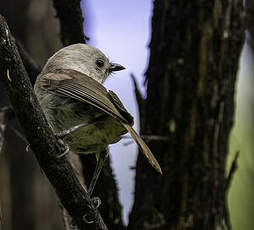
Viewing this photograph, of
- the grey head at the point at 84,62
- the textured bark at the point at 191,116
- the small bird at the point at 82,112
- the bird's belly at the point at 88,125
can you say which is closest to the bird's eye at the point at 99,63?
the grey head at the point at 84,62

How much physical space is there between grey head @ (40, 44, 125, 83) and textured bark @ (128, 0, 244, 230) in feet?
1.65

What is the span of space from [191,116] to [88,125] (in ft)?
3.88

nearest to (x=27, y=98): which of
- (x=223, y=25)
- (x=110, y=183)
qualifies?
(x=110, y=183)

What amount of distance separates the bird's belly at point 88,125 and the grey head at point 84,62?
0.69m

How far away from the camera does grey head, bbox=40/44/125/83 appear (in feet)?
12.9

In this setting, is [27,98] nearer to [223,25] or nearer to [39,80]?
[39,80]

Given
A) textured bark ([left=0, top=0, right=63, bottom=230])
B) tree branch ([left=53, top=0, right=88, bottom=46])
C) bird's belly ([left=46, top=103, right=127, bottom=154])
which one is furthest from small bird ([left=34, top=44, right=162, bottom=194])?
textured bark ([left=0, top=0, right=63, bottom=230])

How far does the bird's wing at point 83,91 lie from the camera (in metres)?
2.82

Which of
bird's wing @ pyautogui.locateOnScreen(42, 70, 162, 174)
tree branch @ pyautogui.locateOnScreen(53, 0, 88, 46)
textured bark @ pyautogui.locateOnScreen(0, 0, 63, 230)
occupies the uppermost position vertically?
tree branch @ pyautogui.locateOnScreen(53, 0, 88, 46)

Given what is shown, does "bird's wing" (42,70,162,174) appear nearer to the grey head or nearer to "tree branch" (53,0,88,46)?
the grey head

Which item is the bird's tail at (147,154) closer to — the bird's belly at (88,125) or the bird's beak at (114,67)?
the bird's belly at (88,125)

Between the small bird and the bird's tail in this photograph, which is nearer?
the bird's tail

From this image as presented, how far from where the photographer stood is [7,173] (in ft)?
20.0

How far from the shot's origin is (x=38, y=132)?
2.38 m
